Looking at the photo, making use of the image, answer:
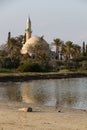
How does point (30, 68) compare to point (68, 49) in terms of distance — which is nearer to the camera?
point (30, 68)

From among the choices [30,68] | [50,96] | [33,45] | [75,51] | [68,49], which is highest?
[33,45]

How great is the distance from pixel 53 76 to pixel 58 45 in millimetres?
36751

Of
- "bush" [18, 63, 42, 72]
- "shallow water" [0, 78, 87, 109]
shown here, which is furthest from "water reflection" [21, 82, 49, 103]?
"bush" [18, 63, 42, 72]

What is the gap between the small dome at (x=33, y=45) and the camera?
99062mm

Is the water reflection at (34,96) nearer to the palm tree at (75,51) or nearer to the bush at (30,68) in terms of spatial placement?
the bush at (30,68)

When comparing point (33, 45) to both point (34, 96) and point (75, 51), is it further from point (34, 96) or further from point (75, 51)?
point (34, 96)

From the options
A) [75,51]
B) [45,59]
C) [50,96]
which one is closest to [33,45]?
[75,51]

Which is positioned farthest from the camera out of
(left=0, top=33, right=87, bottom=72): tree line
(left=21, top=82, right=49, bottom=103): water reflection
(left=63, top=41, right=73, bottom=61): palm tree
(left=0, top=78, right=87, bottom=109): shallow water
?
(left=63, top=41, right=73, bottom=61): palm tree

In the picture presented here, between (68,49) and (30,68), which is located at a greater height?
(68,49)

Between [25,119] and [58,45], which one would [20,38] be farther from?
[25,119]

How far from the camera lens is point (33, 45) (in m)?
103

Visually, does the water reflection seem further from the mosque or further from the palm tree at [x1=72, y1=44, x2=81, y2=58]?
the palm tree at [x1=72, y1=44, x2=81, y2=58]

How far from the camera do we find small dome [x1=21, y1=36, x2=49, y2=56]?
99062mm

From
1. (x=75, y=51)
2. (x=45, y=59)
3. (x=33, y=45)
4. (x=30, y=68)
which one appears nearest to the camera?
(x=30, y=68)
